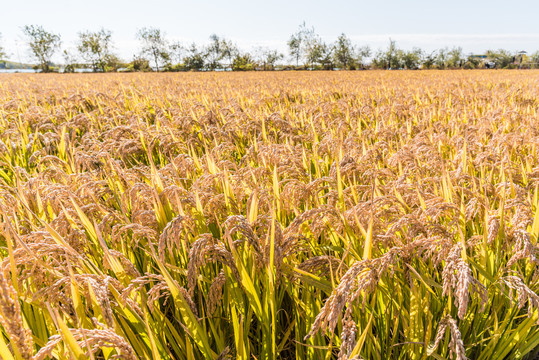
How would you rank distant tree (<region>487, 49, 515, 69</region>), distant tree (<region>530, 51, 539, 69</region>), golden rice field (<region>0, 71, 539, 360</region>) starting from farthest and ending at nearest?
distant tree (<region>487, 49, 515, 69</region>) < distant tree (<region>530, 51, 539, 69</region>) < golden rice field (<region>0, 71, 539, 360</region>)

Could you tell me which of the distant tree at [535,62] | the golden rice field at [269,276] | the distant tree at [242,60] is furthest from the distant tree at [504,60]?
the golden rice field at [269,276]

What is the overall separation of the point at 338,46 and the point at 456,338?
287 feet

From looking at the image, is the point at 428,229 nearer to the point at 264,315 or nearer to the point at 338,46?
the point at 264,315

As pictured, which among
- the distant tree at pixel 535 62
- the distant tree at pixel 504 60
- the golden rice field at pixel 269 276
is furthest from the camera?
the distant tree at pixel 504 60

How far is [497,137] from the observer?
3486 millimetres

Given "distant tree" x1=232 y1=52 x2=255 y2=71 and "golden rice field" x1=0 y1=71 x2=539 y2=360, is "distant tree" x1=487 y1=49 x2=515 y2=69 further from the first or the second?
"golden rice field" x1=0 y1=71 x2=539 y2=360

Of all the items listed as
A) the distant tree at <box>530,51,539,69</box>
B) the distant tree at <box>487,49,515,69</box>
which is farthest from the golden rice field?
the distant tree at <box>487,49,515,69</box>

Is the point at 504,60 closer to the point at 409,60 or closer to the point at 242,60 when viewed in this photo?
the point at 409,60

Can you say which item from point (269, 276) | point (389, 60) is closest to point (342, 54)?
point (389, 60)

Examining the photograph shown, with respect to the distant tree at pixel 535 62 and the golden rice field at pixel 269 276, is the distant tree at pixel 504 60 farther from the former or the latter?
the golden rice field at pixel 269 276

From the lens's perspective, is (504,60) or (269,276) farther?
(504,60)

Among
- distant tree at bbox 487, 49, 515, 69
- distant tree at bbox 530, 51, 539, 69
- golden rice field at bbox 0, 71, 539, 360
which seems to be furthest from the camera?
distant tree at bbox 487, 49, 515, 69

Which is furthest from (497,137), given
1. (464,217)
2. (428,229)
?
(428,229)

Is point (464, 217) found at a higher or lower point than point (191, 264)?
lower
